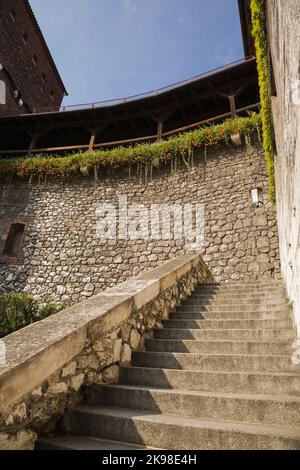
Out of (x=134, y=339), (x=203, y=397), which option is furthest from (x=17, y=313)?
(x=203, y=397)

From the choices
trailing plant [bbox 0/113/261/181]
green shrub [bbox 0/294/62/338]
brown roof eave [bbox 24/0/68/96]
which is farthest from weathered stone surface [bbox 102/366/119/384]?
brown roof eave [bbox 24/0/68/96]

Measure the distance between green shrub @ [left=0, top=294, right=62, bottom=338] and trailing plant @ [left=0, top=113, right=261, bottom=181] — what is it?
5.47 m

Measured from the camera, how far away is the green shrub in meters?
5.87

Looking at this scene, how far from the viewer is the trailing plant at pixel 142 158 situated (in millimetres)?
8953

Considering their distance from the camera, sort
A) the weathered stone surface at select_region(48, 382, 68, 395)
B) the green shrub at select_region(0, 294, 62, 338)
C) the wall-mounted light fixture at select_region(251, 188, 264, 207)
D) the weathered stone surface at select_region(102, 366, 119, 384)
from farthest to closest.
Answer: the wall-mounted light fixture at select_region(251, 188, 264, 207) < the green shrub at select_region(0, 294, 62, 338) < the weathered stone surface at select_region(102, 366, 119, 384) < the weathered stone surface at select_region(48, 382, 68, 395)

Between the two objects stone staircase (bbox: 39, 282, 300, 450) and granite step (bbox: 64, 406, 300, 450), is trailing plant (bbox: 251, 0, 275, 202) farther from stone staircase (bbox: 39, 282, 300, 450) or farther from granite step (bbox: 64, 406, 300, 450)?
granite step (bbox: 64, 406, 300, 450)

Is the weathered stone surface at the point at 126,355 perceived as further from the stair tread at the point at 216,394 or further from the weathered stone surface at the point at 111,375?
the stair tread at the point at 216,394

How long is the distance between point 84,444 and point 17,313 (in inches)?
205

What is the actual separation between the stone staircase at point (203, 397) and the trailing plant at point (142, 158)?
7095mm

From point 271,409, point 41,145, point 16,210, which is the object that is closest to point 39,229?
point 16,210

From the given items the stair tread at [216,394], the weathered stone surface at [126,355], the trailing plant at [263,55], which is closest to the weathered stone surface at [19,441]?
the stair tread at [216,394]

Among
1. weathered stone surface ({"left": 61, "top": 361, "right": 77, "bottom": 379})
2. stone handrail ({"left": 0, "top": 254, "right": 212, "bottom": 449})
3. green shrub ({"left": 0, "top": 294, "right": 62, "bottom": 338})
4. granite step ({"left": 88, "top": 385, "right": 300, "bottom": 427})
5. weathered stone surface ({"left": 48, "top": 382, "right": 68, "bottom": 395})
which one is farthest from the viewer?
green shrub ({"left": 0, "top": 294, "right": 62, "bottom": 338})

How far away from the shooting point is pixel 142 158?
10.1 metres

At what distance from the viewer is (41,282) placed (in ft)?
30.2
